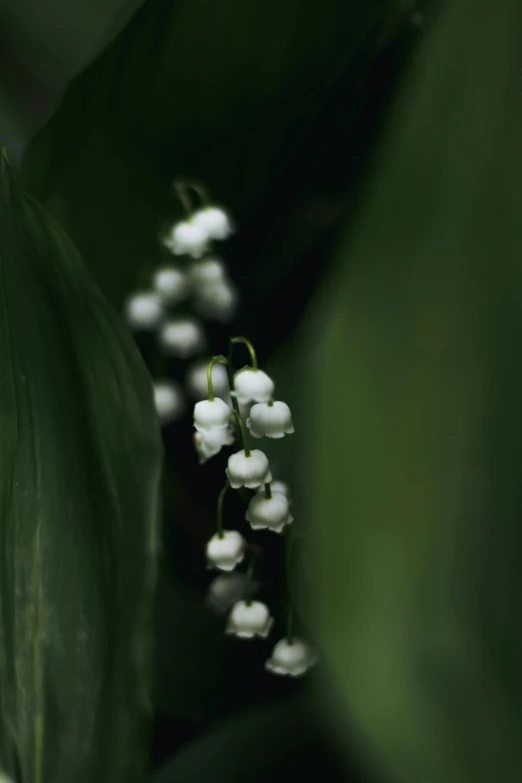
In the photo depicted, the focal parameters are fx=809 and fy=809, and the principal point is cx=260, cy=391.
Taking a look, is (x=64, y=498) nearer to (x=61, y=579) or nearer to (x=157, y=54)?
(x=61, y=579)

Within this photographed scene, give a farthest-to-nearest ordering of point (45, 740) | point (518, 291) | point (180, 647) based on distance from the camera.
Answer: point (180, 647) → point (45, 740) → point (518, 291)

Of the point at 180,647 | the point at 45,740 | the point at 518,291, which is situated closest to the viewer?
the point at 518,291

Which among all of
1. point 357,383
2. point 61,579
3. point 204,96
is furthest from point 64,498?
point 204,96

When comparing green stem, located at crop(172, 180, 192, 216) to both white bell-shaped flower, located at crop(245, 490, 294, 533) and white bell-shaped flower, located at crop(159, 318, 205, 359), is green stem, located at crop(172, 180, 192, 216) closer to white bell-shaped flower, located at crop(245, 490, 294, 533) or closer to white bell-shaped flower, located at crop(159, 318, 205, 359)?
white bell-shaped flower, located at crop(159, 318, 205, 359)

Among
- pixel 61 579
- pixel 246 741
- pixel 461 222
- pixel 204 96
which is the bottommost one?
pixel 246 741

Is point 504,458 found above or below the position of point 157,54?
below

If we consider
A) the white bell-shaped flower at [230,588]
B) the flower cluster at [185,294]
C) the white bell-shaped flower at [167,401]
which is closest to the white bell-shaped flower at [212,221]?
the flower cluster at [185,294]

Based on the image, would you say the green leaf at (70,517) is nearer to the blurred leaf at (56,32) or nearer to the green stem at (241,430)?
the green stem at (241,430)
